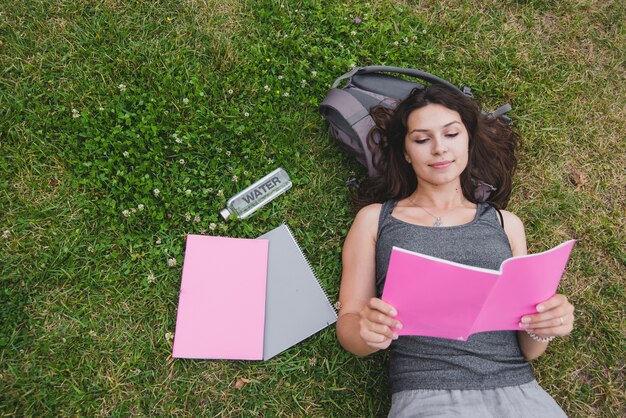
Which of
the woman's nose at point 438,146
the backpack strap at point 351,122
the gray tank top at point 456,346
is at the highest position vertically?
the woman's nose at point 438,146

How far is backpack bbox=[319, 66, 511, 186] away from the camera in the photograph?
328cm

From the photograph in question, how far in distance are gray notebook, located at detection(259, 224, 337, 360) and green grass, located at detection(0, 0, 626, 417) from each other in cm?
9

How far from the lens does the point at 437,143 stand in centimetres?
278

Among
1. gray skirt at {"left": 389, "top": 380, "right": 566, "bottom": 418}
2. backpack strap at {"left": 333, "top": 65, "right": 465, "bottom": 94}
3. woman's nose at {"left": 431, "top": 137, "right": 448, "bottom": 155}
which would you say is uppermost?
backpack strap at {"left": 333, "top": 65, "right": 465, "bottom": 94}

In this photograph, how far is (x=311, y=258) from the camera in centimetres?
337

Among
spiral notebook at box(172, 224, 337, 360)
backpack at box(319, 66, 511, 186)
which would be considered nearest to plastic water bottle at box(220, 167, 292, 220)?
spiral notebook at box(172, 224, 337, 360)

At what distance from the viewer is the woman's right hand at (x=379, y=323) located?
7.18 feet

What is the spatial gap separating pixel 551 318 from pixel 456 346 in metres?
0.56

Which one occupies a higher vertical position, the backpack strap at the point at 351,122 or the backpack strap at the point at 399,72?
the backpack strap at the point at 399,72

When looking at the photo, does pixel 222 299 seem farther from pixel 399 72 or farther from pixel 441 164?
pixel 399 72

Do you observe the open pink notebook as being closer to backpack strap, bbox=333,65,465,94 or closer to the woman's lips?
the woman's lips

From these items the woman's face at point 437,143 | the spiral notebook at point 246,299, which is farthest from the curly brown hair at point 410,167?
the spiral notebook at point 246,299

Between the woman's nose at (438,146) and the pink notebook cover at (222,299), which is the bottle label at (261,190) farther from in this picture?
the woman's nose at (438,146)

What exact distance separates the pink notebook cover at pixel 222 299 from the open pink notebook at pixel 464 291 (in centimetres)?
123
